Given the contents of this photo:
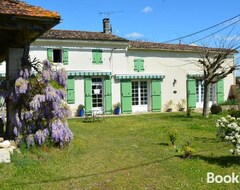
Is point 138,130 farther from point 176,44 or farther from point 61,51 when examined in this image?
point 176,44

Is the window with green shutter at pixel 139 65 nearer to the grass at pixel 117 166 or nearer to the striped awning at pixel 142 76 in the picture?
the striped awning at pixel 142 76

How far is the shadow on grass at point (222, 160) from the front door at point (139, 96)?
14199 millimetres

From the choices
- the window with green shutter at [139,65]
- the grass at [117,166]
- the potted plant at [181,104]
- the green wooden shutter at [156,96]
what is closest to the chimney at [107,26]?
the window with green shutter at [139,65]

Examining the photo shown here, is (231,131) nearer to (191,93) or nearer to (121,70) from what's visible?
(121,70)

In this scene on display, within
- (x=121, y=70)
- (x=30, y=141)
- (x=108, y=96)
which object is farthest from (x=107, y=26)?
(x=30, y=141)

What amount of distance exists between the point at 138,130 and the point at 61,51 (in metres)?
8.51

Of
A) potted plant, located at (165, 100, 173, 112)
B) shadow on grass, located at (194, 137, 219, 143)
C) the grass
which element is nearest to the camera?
the grass

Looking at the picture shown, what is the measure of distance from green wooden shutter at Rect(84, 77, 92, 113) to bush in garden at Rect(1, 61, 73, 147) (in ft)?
38.1

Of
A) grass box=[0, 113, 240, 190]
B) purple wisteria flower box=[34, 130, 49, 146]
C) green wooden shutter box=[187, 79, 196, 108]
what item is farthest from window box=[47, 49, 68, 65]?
purple wisteria flower box=[34, 130, 49, 146]

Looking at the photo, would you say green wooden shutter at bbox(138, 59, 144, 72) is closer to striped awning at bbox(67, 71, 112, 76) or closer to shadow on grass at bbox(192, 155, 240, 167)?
striped awning at bbox(67, 71, 112, 76)

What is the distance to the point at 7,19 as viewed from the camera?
716 centimetres

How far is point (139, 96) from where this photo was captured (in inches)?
887

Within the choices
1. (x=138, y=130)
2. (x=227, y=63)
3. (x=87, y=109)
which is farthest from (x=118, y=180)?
(x=227, y=63)

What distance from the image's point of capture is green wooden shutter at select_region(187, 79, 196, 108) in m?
24.1
